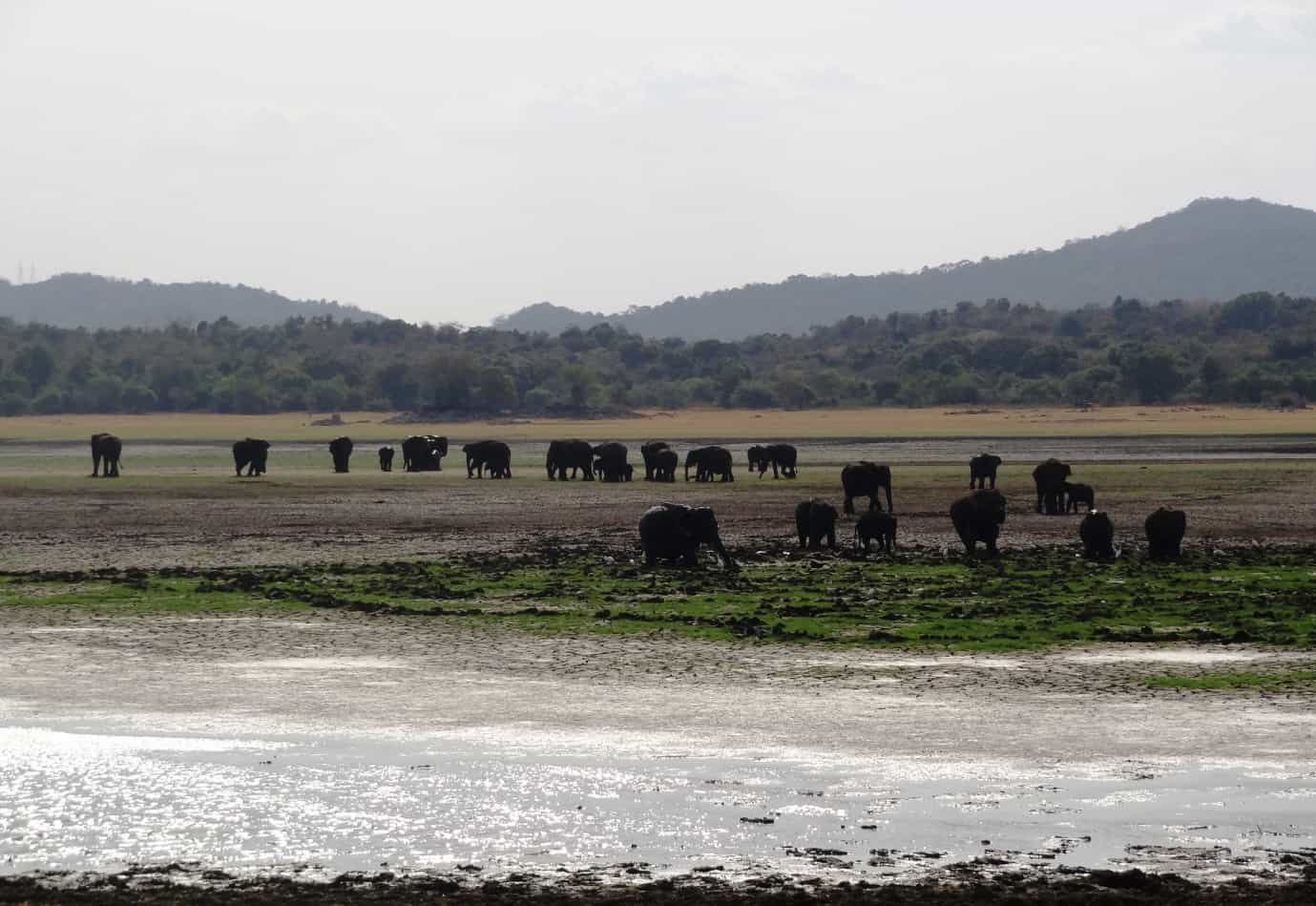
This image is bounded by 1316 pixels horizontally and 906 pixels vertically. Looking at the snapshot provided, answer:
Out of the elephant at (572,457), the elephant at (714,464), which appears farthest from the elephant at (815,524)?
the elephant at (572,457)

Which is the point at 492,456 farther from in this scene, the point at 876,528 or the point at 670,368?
the point at 670,368

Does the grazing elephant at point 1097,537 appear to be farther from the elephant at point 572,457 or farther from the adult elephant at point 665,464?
the elephant at point 572,457

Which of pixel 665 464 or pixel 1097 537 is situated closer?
Answer: pixel 1097 537

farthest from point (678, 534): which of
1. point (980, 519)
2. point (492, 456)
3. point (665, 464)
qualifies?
point (492, 456)

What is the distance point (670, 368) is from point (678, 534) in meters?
141

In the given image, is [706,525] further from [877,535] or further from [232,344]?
[232,344]

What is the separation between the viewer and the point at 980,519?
94.0 ft

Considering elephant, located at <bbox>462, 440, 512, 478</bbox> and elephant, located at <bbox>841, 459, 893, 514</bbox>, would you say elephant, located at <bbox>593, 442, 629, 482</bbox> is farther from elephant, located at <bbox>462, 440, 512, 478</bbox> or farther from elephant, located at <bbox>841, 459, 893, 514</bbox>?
elephant, located at <bbox>841, 459, 893, 514</bbox>

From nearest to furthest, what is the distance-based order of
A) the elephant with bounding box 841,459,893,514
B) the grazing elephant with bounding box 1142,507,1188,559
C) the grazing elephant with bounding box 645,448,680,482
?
the grazing elephant with bounding box 1142,507,1188,559 → the elephant with bounding box 841,459,893,514 → the grazing elephant with bounding box 645,448,680,482

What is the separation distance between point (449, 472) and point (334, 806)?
48.9 m

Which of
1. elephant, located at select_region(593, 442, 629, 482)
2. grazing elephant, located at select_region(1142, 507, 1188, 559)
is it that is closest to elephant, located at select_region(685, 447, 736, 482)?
elephant, located at select_region(593, 442, 629, 482)

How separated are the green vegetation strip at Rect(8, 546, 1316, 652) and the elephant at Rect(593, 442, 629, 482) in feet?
78.7

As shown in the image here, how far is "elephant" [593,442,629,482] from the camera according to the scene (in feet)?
175

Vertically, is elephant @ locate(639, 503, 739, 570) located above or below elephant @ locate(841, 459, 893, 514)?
below
